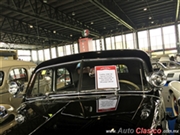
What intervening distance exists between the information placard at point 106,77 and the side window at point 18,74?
10.9ft

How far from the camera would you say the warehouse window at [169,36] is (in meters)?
18.5

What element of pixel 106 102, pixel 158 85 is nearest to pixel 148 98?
pixel 158 85

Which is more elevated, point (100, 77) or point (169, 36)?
point (169, 36)

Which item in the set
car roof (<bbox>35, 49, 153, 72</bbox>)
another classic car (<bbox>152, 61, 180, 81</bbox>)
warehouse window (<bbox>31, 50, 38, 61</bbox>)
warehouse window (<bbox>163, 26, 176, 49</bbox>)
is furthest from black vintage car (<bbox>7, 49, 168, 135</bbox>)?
warehouse window (<bbox>31, 50, 38, 61</bbox>)

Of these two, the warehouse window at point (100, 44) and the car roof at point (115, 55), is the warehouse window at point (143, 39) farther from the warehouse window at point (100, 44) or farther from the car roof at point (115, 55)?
the car roof at point (115, 55)

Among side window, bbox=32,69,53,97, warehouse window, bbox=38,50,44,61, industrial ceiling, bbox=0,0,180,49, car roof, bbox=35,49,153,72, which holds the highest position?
industrial ceiling, bbox=0,0,180,49

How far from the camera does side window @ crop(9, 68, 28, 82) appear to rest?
4.52 metres

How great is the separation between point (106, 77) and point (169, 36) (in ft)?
63.9

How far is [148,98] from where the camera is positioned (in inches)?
68.6

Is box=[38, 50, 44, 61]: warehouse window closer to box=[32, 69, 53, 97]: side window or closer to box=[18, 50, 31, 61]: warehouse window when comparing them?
box=[18, 50, 31, 61]: warehouse window

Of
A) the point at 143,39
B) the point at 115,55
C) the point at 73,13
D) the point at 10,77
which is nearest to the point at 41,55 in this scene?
the point at 143,39

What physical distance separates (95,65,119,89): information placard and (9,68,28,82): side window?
333 cm

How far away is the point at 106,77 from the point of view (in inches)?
77.7

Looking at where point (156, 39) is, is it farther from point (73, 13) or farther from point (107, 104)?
point (107, 104)
